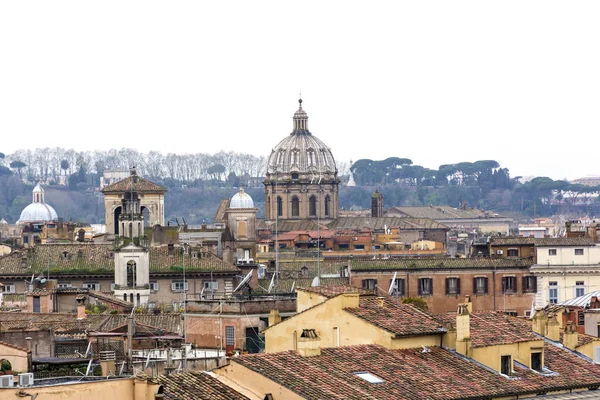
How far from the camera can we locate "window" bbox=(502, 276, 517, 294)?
80.4 m

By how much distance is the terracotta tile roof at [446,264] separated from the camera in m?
81.2

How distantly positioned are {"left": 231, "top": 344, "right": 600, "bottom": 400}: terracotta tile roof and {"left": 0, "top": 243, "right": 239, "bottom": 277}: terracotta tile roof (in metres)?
42.7

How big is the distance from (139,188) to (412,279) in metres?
29.1

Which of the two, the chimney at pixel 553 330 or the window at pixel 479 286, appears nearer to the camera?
the chimney at pixel 553 330

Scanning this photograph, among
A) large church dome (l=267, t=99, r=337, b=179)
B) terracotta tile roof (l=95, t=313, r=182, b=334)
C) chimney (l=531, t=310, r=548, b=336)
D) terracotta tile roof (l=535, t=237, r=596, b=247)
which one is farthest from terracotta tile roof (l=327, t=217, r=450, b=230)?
chimney (l=531, t=310, r=548, b=336)

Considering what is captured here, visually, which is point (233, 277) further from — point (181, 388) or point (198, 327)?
point (181, 388)

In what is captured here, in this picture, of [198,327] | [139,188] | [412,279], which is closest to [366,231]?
[139,188]

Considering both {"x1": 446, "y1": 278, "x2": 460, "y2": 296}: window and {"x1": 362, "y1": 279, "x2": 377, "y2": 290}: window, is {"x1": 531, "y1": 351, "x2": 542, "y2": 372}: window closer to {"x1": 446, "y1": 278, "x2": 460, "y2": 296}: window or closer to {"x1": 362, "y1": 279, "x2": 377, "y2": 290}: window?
{"x1": 362, "y1": 279, "x2": 377, "y2": 290}: window

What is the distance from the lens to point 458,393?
32.5 meters

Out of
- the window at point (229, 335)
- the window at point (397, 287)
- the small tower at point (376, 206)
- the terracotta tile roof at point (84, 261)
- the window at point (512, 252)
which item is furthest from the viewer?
the small tower at point (376, 206)

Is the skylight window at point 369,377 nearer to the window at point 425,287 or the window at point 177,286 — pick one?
the window at point 177,286

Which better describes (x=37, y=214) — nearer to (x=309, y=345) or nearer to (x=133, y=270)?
(x=133, y=270)

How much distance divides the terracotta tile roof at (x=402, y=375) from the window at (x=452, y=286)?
43395mm

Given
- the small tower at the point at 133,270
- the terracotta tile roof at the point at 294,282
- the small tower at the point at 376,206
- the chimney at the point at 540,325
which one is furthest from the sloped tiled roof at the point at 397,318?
the small tower at the point at 376,206
